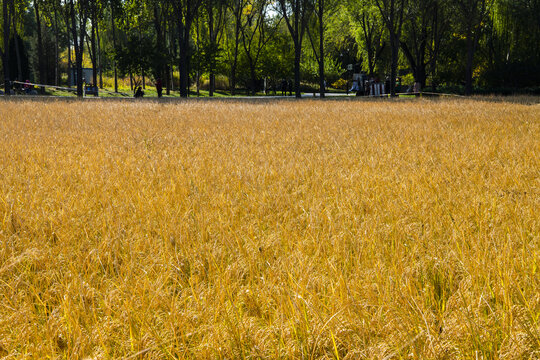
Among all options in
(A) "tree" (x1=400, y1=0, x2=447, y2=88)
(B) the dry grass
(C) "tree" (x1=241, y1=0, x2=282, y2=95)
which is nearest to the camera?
Result: (B) the dry grass

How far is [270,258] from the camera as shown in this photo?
2754 millimetres

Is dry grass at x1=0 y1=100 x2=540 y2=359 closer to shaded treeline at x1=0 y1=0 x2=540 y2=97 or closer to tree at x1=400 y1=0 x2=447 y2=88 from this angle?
shaded treeline at x1=0 y1=0 x2=540 y2=97

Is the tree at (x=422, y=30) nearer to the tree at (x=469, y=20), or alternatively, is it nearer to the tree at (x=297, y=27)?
the tree at (x=469, y=20)

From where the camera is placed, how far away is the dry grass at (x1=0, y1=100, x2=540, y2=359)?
1857 millimetres

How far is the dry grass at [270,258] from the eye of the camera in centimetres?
186

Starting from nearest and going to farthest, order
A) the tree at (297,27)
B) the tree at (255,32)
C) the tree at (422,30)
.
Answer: the tree at (297,27) → the tree at (422,30) → the tree at (255,32)

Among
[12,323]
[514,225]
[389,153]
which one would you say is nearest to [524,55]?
[389,153]

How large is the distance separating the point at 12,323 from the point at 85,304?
309 mm

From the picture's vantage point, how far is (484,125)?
9.98m

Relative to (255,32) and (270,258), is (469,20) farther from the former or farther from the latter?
(270,258)

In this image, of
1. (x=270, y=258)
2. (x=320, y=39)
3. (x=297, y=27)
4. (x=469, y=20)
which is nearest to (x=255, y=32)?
(x=320, y=39)

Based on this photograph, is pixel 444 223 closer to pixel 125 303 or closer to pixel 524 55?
pixel 125 303

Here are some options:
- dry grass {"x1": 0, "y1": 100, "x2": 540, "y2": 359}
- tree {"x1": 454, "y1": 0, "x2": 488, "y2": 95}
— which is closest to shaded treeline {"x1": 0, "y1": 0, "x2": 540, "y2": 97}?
tree {"x1": 454, "y1": 0, "x2": 488, "y2": 95}

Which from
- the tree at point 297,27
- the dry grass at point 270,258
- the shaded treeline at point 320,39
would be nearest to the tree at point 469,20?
the shaded treeline at point 320,39
